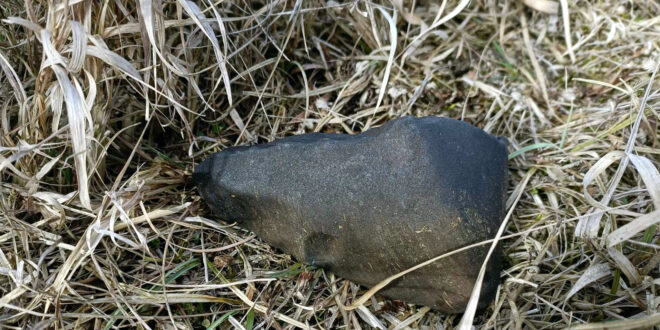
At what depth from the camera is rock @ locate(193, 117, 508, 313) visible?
1532 mm

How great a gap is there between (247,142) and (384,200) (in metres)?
0.65

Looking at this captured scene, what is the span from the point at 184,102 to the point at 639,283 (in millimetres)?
1497

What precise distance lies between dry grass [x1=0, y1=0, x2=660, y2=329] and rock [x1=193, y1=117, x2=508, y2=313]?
91mm

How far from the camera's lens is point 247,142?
6.52 ft

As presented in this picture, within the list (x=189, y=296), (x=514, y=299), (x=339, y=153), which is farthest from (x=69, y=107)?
(x=514, y=299)

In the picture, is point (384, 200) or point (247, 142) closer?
point (384, 200)

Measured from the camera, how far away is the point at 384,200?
1558 mm

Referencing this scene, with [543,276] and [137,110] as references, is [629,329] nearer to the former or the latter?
[543,276]

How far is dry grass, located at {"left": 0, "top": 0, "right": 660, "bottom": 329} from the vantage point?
154 centimetres

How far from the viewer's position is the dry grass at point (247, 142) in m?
1.54

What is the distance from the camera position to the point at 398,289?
1.63 meters

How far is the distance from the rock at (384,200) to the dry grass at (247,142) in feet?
0.30

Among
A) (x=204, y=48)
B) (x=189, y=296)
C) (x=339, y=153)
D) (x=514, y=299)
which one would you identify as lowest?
(x=514, y=299)

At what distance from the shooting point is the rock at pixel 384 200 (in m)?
1.53
